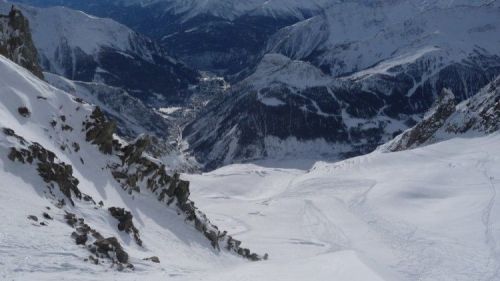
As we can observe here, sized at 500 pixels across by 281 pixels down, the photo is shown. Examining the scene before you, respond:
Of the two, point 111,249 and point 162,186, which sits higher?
point 162,186

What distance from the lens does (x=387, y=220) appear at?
66.4 m

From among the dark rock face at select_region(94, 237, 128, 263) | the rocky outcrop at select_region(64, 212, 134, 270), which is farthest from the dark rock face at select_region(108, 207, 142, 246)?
the dark rock face at select_region(94, 237, 128, 263)

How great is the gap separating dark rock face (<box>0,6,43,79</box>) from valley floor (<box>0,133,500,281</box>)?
28.7 meters

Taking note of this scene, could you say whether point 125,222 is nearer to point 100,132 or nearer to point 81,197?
point 81,197

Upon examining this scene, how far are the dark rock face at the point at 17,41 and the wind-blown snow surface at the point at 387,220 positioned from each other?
1202 inches

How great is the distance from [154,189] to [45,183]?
57.3 feet

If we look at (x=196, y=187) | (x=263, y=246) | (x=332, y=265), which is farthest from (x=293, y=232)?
(x=196, y=187)

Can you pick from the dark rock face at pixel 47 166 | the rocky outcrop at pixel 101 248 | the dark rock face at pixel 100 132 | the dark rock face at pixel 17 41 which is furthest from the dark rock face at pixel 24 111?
the dark rock face at pixel 17 41

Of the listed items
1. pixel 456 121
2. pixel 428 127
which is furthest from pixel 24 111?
pixel 428 127

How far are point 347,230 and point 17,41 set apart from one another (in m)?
42.3

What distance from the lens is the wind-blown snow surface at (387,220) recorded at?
41250 mm

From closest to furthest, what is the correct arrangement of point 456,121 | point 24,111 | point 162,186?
point 24,111 → point 162,186 → point 456,121

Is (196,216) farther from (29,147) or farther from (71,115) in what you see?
(29,147)

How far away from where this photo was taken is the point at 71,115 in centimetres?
5241
